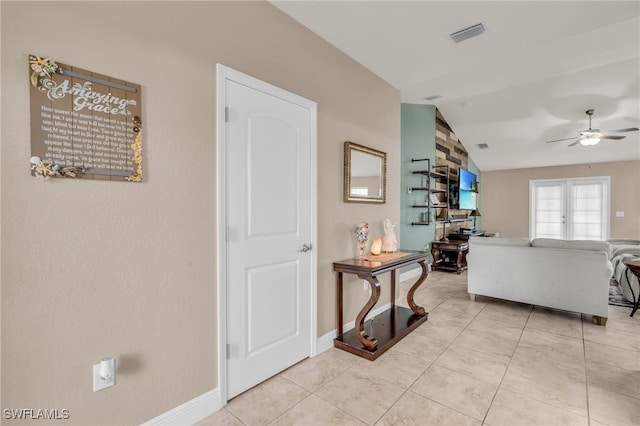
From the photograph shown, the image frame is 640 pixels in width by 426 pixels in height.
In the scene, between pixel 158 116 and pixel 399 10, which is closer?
pixel 158 116

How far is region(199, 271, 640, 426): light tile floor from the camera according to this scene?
5.81 feet

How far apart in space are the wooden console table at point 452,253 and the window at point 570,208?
148 inches

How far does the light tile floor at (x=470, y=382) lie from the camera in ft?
5.81

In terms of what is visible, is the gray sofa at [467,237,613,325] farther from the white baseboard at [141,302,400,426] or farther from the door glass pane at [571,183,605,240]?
the door glass pane at [571,183,605,240]

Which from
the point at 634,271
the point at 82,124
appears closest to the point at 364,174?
the point at 82,124

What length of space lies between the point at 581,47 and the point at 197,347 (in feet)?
14.5

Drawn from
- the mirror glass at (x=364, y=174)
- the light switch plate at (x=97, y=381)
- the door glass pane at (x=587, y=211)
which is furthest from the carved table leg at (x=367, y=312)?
the door glass pane at (x=587, y=211)

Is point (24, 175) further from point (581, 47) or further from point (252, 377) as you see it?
point (581, 47)

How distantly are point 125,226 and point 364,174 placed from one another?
219cm

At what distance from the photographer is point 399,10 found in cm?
223

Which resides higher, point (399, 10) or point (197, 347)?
point (399, 10)

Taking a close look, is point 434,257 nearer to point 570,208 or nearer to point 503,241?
point 503,241

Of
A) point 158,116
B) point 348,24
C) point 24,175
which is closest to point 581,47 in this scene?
point 348,24

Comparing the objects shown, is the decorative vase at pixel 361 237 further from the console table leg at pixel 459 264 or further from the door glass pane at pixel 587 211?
the door glass pane at pixel 587 211
